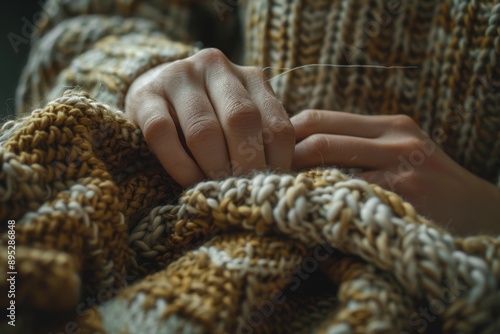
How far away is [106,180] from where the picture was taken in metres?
0.43

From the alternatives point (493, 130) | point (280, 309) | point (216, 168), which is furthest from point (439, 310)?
point (493, 130)

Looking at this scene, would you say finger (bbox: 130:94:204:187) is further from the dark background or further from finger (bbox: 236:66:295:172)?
the dark background

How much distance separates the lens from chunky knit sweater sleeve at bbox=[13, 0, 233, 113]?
734mm

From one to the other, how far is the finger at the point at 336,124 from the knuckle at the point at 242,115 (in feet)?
0.32

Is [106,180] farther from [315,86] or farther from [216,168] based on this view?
[315,86]

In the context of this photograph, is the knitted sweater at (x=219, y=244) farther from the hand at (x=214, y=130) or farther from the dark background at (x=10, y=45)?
the dark background at (x=10, y=45)

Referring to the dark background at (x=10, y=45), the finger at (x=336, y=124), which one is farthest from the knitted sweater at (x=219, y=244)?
the dark background at (x=10, y=45)

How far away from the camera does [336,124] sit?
587 mm

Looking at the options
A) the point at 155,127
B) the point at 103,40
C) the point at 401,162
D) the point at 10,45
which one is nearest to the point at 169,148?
the point at 155,127

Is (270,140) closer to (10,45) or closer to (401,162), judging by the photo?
(401,162)

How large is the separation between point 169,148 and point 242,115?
8 cm

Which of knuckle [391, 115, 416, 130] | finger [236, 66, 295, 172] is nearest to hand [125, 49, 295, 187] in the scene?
finger [236, 66, 295, 172]

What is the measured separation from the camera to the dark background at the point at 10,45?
948 mm

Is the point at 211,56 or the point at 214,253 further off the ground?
the point at 211,56
